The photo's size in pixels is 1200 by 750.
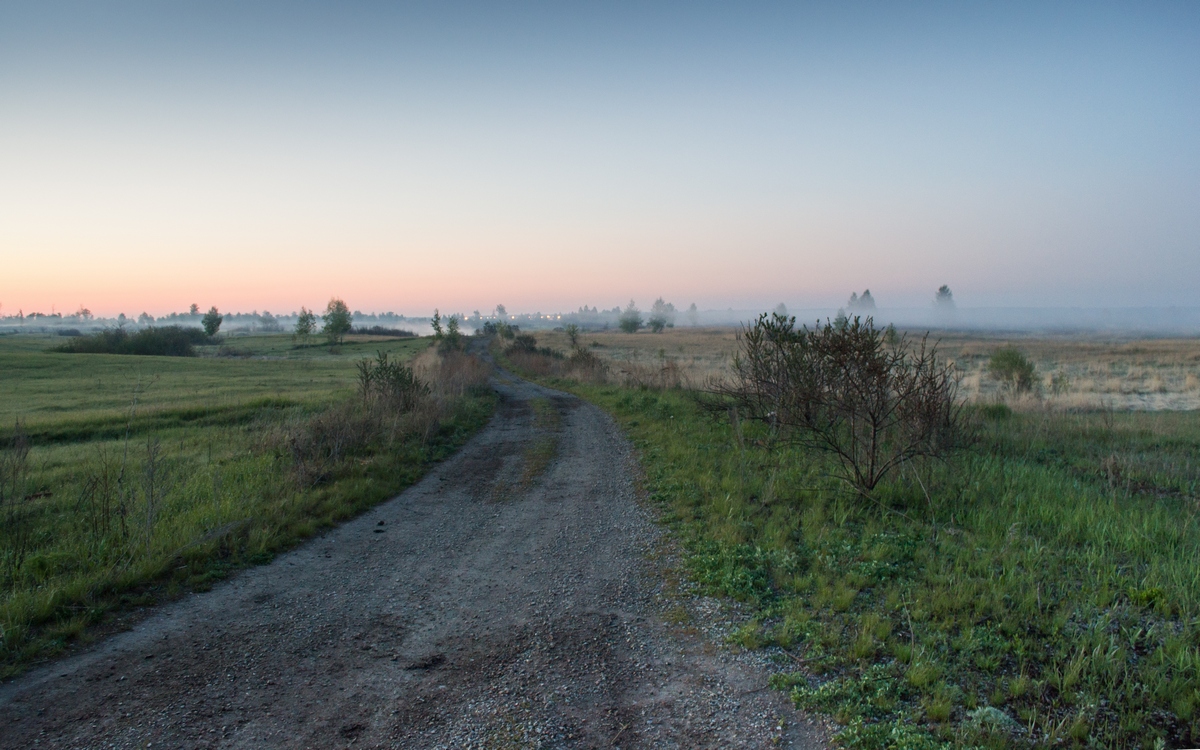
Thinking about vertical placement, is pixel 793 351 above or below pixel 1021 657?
above

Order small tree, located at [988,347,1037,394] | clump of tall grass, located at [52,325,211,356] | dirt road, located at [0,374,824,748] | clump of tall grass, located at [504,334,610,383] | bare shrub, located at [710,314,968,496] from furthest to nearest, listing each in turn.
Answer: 1. clump of tall grass, located at [52,325,211,356]
2. clump of tall grass, located at [504,334,610,383]
3. small tree, located at [988,347,1037,394]
4. bare shrub, located at [710,314,968,496]
5. dirt road, located at [0,374,824,748]

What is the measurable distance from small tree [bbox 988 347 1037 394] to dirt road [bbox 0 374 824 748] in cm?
2707

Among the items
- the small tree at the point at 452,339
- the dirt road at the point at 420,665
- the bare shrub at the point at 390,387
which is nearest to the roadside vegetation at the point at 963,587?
the dirt road at the point at 420,665

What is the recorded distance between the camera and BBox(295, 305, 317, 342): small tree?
298 feet

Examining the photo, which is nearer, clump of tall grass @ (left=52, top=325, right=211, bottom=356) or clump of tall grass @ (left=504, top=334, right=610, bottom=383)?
clump of tall grass @ (left=504, top=334, right=610, bottom=383)

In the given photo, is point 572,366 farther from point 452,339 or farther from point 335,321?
point 335,321

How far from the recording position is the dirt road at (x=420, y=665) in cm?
377

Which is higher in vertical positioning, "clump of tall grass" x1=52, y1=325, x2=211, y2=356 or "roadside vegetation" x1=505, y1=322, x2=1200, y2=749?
"clump of tall grass" x1=52, y1=325, x2=211, y2=356

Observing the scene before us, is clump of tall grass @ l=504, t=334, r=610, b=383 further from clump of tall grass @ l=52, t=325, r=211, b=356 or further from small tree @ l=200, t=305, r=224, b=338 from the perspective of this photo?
small tree @ l=200, t=305, r=224, b=338

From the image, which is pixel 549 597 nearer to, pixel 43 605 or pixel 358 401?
pixel 43 605

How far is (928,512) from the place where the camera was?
7766mm

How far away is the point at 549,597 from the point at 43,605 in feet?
14.9

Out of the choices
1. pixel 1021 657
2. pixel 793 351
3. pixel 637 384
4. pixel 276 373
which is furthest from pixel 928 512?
pixel 276 373

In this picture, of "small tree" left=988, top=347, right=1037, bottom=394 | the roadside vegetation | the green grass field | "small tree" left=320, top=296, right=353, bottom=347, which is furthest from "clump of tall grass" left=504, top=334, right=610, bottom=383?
"small tree" left=320, top=296, right=353, bottom=347
